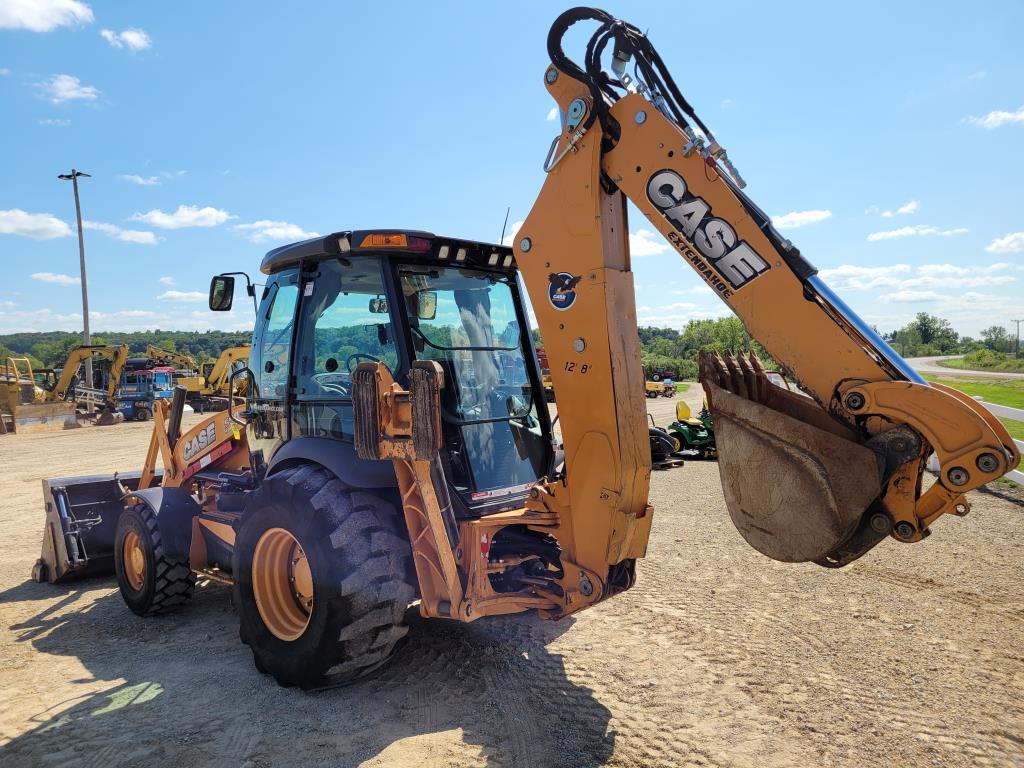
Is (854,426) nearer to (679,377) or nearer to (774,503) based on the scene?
(774,503)

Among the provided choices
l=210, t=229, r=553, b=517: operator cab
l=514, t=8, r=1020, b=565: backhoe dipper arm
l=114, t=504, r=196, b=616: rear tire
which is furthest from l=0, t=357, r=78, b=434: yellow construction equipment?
l=514, t=8, r=1020, b=565: backhoe dipper arm

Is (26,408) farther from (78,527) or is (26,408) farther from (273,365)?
(273,365)

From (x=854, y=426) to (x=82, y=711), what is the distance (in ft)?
13.5

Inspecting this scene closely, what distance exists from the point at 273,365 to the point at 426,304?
1340 mm

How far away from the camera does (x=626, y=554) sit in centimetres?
342

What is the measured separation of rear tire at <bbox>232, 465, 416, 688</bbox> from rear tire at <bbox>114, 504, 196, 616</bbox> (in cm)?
145

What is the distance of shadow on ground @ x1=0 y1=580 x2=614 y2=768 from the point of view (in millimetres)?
3172

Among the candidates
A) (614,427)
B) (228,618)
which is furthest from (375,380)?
(228,618)

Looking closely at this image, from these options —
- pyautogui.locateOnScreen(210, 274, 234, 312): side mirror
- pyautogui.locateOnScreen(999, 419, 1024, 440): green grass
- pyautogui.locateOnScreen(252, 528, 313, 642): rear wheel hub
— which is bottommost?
pyautogui.locateOnScreen(999, 419, 1024, 440): green grass

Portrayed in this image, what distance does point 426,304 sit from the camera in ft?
13.3

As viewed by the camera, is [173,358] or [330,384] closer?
[330,384]

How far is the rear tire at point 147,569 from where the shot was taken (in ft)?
16.4

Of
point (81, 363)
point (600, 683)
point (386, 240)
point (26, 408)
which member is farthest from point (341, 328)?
point (81, 363)

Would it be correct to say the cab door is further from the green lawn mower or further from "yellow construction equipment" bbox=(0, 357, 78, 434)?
"yellow construction equipment" bbox=(0, 357, 78, 434)
